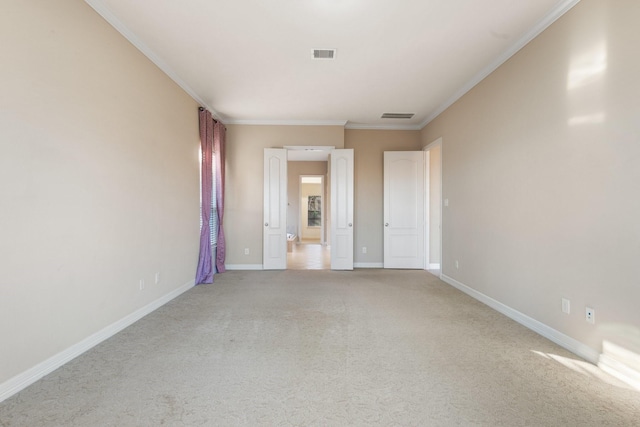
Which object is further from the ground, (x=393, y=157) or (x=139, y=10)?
(x=139, y=10)

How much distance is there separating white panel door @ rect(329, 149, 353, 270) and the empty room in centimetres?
126

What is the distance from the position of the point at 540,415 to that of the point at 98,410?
249 centimetres

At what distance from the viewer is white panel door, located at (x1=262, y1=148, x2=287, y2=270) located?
19.1 feet

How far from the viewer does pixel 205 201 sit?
192 inches

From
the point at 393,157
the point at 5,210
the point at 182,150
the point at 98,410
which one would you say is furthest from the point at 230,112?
the point at 98,410

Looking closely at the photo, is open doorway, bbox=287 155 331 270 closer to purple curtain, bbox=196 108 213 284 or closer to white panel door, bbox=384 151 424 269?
white panel door, bbox=384 151 424 269

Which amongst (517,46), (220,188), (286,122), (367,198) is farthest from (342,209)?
(517,46)

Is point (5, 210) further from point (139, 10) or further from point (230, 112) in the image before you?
point (230, 112)

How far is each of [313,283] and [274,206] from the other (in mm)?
1766

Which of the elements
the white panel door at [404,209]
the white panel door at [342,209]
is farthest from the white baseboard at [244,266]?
the white panel door at [404,209]

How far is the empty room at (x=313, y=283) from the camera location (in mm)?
1881

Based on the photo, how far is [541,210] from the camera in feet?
9.28

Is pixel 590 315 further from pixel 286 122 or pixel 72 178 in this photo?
pixel 286 122

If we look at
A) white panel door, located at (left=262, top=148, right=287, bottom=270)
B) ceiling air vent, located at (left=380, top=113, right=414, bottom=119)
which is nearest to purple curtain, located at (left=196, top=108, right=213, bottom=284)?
white panel door, located at (left=262, top=148, right=287, bottom=270)
